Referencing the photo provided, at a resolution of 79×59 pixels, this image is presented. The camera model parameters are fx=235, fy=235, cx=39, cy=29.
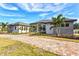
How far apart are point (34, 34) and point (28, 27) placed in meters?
0.22

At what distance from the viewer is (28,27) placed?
5488 mm

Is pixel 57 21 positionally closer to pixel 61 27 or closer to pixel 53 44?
pixel 61 27

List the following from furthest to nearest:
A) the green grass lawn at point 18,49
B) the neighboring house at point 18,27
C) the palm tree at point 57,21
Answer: the neighboring house at point 18,27 < the palm tree at point 57,21 < the green grass lawn at point 18,49

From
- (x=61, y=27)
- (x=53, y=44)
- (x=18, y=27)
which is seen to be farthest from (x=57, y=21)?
(x=18, y=27)

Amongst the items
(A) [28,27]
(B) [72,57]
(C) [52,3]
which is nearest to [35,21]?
(A) [28,27]

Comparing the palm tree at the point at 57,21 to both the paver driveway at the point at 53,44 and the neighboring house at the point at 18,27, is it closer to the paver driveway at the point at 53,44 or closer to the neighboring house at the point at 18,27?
the paver driveway at the point at 53,44

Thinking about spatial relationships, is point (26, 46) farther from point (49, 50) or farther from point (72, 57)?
point (72, 57)

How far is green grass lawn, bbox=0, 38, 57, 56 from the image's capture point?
5195 millimetres

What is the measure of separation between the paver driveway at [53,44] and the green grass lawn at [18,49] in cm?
11

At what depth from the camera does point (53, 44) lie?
17.7 feet

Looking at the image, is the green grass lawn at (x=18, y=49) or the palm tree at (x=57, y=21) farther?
the palm tree at (x=57, y=21)

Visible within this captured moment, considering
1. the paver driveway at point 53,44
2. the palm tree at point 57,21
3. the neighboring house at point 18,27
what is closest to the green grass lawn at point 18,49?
the paver driveway at point 53,44

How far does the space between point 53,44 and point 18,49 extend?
2.66 feet

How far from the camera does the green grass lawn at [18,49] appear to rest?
520 centimetres
